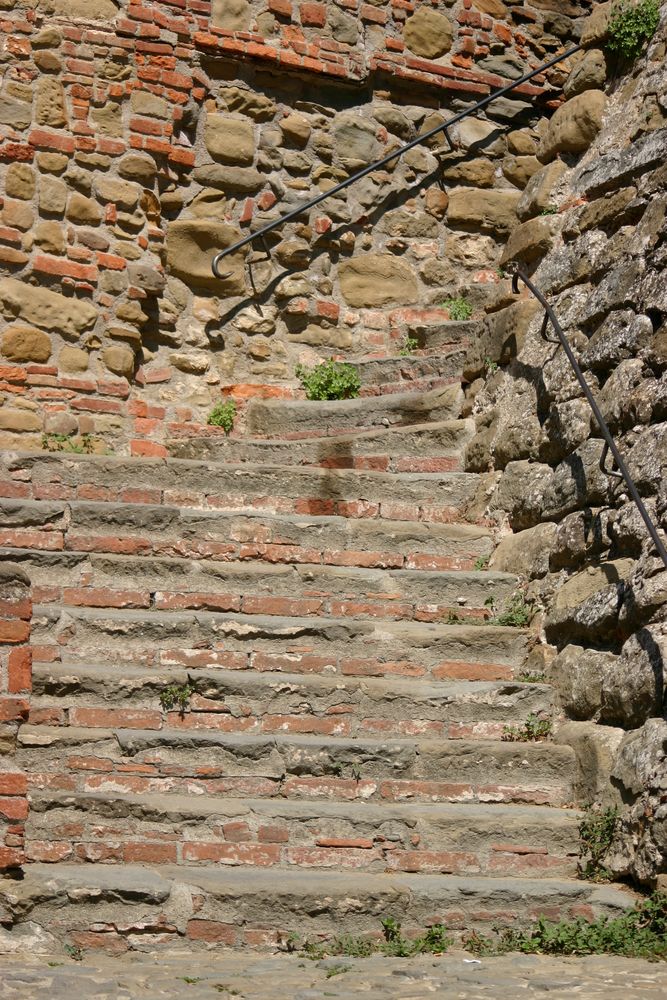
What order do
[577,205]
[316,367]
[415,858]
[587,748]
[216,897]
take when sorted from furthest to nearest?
[316,367] → [577,205] → [587,748] → [415,858] → [216,897]

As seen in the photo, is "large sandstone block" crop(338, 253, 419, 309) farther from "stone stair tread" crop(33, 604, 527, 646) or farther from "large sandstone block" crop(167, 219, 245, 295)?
"stone stair tread" crop(33, 604, 527, 646)

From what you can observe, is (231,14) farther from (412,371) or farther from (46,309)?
(412,371)

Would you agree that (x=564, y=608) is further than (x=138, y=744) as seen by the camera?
Yes

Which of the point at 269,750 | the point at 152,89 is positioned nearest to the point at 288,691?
the point at 269,750

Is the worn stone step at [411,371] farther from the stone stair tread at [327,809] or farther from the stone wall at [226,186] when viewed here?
the stone stair tread at [327,809]

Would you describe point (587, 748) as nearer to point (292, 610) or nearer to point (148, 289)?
point (292, 610)

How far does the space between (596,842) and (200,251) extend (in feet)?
14.0

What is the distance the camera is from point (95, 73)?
693cm

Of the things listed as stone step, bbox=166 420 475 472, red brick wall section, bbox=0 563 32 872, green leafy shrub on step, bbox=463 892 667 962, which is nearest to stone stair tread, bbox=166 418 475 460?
stone step, bbox=166 420 475 472

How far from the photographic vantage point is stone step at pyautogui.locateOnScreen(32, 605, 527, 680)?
4.79 metres

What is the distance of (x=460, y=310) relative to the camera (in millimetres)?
7582

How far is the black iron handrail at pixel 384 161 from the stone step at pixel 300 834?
3.87 meters

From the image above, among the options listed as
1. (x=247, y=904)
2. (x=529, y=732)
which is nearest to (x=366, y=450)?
(x=529, y=732)

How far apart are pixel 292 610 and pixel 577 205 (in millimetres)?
2624
